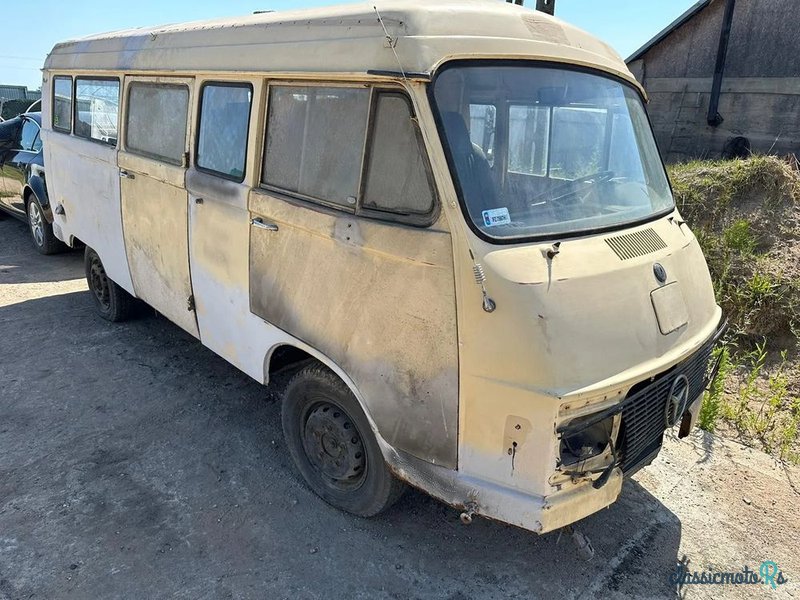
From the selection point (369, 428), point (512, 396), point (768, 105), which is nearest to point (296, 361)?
point (369, 428)

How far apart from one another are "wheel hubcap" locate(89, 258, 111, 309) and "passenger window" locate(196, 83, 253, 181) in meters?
2.41

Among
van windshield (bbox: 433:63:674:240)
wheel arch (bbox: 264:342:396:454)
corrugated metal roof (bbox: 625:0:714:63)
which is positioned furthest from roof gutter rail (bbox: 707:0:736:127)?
wheel arch (bbox: 264:342:396:454)

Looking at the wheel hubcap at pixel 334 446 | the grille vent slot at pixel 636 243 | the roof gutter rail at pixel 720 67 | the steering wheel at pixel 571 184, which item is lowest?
the wheel hubcap at pixel 334 446

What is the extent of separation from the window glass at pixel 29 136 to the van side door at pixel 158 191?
4.30 m

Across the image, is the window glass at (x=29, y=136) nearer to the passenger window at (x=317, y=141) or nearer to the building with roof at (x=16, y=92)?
the passenger window at (x=317, y=141)

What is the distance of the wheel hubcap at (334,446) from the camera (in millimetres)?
3006

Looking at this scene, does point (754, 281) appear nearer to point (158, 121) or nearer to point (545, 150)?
point (545, 150)

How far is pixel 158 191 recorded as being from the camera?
13.3 ft

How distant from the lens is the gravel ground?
109 inches

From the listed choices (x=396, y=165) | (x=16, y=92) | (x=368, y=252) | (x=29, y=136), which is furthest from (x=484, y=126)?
(x=16, y=92)

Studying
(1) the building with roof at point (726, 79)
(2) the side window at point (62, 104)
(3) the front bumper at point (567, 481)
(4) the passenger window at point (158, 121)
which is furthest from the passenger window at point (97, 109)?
(1) the building with roof at point (726, 79)

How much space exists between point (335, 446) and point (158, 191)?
2.21 meters

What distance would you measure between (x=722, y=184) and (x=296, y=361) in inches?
204

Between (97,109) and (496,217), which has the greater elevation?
(97,109)
